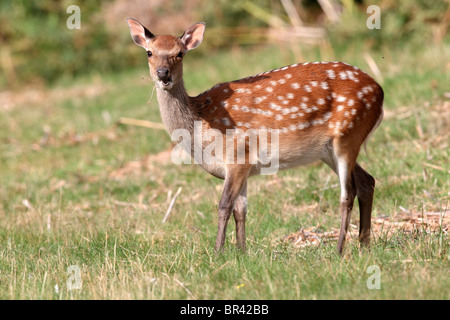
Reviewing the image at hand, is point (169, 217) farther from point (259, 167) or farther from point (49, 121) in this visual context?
point (49, 121)

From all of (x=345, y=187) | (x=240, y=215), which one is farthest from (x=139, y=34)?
(x=345, y=187)

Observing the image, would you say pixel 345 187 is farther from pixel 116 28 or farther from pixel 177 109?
pixel 116 28

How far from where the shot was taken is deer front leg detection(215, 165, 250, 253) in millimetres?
5891

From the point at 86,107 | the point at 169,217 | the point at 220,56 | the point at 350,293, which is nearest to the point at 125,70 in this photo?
the point at 220,56

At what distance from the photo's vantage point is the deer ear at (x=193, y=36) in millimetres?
6266

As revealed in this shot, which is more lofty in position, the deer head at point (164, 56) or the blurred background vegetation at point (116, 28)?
the blurred background vegetation at point (116, 28)

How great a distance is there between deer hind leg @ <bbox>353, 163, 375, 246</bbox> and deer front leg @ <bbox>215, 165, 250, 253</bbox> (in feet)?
3.12

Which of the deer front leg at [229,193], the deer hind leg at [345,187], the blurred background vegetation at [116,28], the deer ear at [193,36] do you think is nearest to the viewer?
the deer front leg at [229,193]

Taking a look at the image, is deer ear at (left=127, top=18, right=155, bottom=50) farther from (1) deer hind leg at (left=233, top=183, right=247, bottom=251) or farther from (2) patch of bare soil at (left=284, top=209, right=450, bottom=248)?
(2) patch of bare soil at (left=284, top=209, right=450, bottom=248)

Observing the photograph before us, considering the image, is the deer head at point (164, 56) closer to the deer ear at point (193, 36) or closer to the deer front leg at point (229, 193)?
the deer ear at point (193, 36)

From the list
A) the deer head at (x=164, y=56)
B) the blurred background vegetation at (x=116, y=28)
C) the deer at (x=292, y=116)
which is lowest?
the deer at (x=292, y=116)

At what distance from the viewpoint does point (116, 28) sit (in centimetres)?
1756

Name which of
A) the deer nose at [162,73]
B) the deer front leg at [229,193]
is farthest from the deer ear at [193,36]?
the deer front leg at [229,193]

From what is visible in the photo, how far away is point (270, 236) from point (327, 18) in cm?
1020
